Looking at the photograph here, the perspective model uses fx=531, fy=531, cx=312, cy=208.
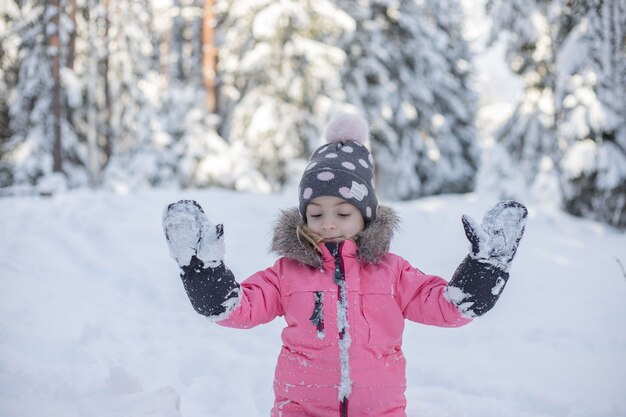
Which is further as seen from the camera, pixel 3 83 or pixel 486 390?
pixel 3 83

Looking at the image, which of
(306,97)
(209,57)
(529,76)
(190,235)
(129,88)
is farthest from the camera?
(129,88)

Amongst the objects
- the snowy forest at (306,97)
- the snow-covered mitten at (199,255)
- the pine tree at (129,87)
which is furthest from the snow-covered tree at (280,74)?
the snow-covered mitten at (199,255)

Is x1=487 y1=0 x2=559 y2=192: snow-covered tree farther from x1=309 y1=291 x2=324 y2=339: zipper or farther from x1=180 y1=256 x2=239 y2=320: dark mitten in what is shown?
x1=180 y1=256 x2=239 y2=320: dark mitten

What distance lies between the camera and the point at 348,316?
2201 millimetres

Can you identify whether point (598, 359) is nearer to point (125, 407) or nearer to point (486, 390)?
point (486, 390)

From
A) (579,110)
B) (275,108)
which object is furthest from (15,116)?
(579,110)

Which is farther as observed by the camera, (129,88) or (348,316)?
(129,88)

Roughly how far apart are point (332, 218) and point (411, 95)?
570 inches

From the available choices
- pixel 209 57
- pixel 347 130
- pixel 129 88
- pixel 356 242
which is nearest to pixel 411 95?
pixel 209 57

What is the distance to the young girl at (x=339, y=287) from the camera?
1979 millimetres

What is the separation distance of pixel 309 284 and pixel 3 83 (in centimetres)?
1565

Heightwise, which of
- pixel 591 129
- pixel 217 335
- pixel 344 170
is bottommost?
pixel 217 335

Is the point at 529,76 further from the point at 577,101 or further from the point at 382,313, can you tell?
the point at 382,313

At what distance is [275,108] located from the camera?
1166cm
